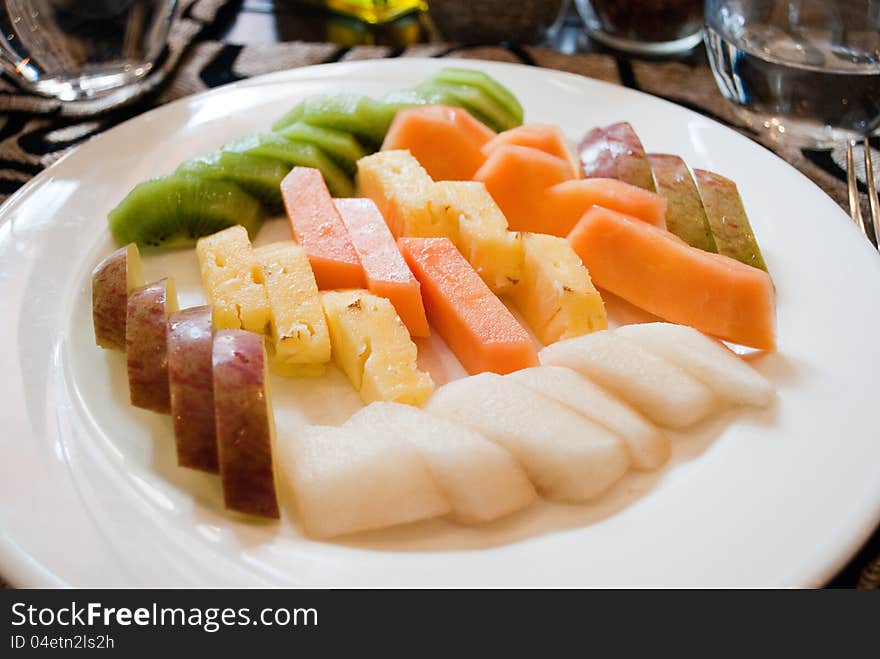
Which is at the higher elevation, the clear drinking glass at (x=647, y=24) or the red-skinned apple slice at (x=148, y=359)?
the red-skinned apple slice at (x=148, y=359)

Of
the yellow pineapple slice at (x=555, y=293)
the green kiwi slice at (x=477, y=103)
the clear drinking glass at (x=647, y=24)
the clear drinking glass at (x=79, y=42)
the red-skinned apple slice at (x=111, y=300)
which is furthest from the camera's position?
the clear drinking glass at (x=647, y=24)

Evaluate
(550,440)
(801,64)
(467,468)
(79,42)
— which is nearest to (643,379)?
(550,440)

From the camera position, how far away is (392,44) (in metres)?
3.17

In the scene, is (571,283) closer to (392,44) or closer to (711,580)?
(711,580)

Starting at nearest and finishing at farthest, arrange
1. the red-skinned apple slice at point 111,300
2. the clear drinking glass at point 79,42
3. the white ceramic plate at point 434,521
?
the white ceramic plate at point 434,521, the red-skinned apple slice at point 111,300, the clear drinking glass at point 79,42

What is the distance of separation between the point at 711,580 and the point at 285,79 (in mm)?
1911

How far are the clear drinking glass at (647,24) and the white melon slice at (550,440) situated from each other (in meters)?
2.00

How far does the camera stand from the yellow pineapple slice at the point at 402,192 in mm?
1841

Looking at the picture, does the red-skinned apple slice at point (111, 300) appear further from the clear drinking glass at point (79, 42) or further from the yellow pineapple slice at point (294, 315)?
the clear drinking glass at point (79, 42)

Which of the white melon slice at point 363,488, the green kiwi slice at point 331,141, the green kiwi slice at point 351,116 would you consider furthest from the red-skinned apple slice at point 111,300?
the green kiwi slice at point 351,116

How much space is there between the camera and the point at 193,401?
1.31m

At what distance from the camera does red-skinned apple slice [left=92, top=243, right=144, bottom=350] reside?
1.56 metres

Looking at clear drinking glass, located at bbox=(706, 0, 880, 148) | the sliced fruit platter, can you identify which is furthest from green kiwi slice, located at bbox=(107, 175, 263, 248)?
clear drinking glass, located at bbox=(706, 0, 880, 148)

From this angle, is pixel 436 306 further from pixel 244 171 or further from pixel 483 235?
pixel 244 171
